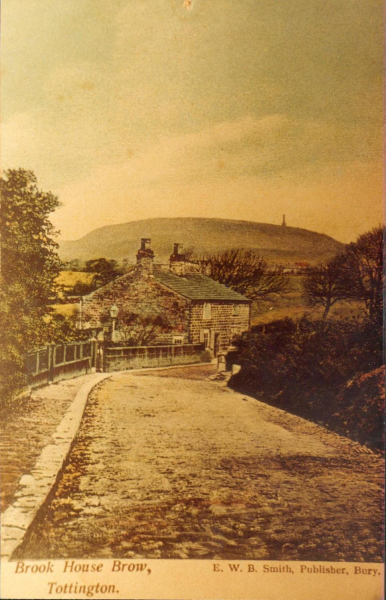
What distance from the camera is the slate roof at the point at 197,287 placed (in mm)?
3533

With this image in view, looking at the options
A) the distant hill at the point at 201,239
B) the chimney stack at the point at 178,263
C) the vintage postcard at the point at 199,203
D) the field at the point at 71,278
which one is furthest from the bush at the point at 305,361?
the field at the point at 71,278

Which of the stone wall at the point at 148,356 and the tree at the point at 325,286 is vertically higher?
the tree at the point at 325,286

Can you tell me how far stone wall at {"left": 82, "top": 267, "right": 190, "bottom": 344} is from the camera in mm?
3492

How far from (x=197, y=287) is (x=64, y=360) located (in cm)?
111

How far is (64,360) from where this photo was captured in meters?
3.59

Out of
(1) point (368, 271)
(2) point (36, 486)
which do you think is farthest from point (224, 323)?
(2) point (36, 486)

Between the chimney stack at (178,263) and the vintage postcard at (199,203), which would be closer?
the vintage postcard at (199,203)

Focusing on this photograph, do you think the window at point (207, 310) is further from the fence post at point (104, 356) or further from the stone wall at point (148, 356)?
the fence post at point (104, 356)

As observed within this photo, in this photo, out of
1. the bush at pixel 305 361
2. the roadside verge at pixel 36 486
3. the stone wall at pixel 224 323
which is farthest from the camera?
the stone wall at pixel 224 323

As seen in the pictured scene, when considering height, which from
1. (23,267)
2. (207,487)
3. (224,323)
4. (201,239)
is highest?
(201,239)

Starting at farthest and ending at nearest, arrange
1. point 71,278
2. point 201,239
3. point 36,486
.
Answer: point 71,278, point 201,239, point 36,486

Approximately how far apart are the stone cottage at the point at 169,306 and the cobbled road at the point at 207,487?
1.45ft

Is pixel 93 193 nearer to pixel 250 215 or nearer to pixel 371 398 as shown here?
pixel 250 215

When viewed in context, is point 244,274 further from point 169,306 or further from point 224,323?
point 169,306
